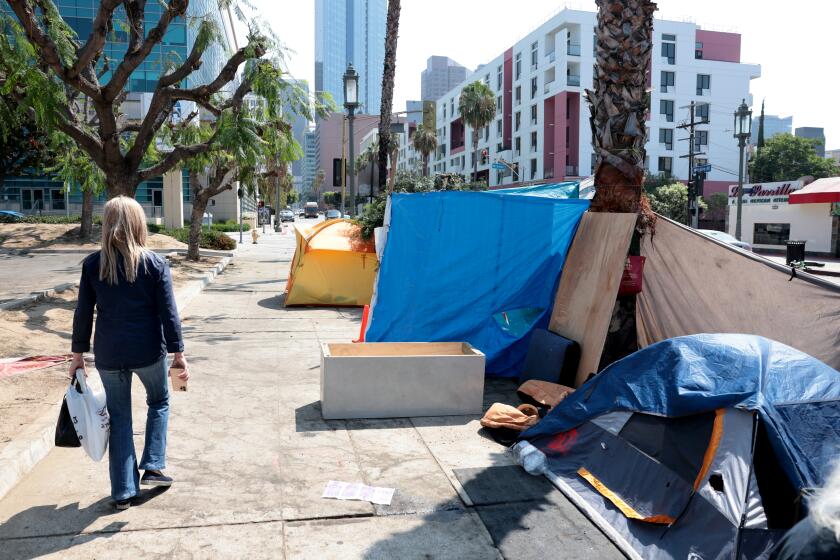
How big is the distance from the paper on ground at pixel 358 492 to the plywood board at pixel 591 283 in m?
2.77

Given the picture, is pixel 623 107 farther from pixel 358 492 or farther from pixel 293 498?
pixel 293 498

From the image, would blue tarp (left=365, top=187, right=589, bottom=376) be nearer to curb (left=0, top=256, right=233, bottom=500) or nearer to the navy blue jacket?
curb (left=0, top=256, right=233, bottom=500)

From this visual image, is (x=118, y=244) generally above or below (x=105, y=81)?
below

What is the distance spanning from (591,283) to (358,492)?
3469 mm

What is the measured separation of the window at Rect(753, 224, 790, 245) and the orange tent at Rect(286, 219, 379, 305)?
102 ft

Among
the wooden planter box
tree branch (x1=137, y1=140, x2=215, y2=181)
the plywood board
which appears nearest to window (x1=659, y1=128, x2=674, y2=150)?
tree branch (x1=137, y1=140, x2=215, y2=181)

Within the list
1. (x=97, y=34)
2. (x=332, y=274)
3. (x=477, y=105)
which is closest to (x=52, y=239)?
(x=332, y=274)

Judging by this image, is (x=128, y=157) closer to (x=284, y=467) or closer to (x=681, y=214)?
(x=284, y=467)

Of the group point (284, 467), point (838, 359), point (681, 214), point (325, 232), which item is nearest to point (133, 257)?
point (284, 467)

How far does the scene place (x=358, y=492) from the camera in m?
4.27

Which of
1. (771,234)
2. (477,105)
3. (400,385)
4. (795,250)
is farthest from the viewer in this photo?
(477,105)

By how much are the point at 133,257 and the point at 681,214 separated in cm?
4231

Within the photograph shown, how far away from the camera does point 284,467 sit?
4691 mm

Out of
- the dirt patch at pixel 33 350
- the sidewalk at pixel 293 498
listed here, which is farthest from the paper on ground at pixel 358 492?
the dirt patch at pixel 33 350
